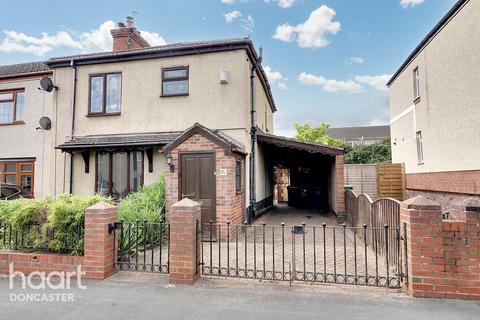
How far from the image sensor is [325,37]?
61.1 feet

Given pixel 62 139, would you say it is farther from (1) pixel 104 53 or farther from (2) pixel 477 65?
(2) pixel 477 65

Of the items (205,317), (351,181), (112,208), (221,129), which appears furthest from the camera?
(351,181)

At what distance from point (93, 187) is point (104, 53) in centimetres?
501

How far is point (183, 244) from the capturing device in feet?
13.9

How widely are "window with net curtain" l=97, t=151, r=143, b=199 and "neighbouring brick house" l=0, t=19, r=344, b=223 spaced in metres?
0.04

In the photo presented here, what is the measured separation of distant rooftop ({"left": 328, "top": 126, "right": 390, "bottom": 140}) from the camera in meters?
57.5

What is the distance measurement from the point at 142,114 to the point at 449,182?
11.4 m

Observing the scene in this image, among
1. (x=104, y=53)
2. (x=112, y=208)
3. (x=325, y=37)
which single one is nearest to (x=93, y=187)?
(x=104, y=53)

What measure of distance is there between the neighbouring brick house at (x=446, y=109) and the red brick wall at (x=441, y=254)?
6365mm

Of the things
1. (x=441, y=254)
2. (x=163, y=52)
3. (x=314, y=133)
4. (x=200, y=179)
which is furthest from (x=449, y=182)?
(x=314, y=133)

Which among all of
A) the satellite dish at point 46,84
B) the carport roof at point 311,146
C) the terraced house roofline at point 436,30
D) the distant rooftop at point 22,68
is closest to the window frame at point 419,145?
the terraced house roofline at point 436,30

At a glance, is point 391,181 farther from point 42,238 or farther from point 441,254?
point 42,238

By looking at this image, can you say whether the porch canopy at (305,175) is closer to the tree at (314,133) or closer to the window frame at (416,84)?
the window frame at (416,84)

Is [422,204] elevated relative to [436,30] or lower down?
lower down
